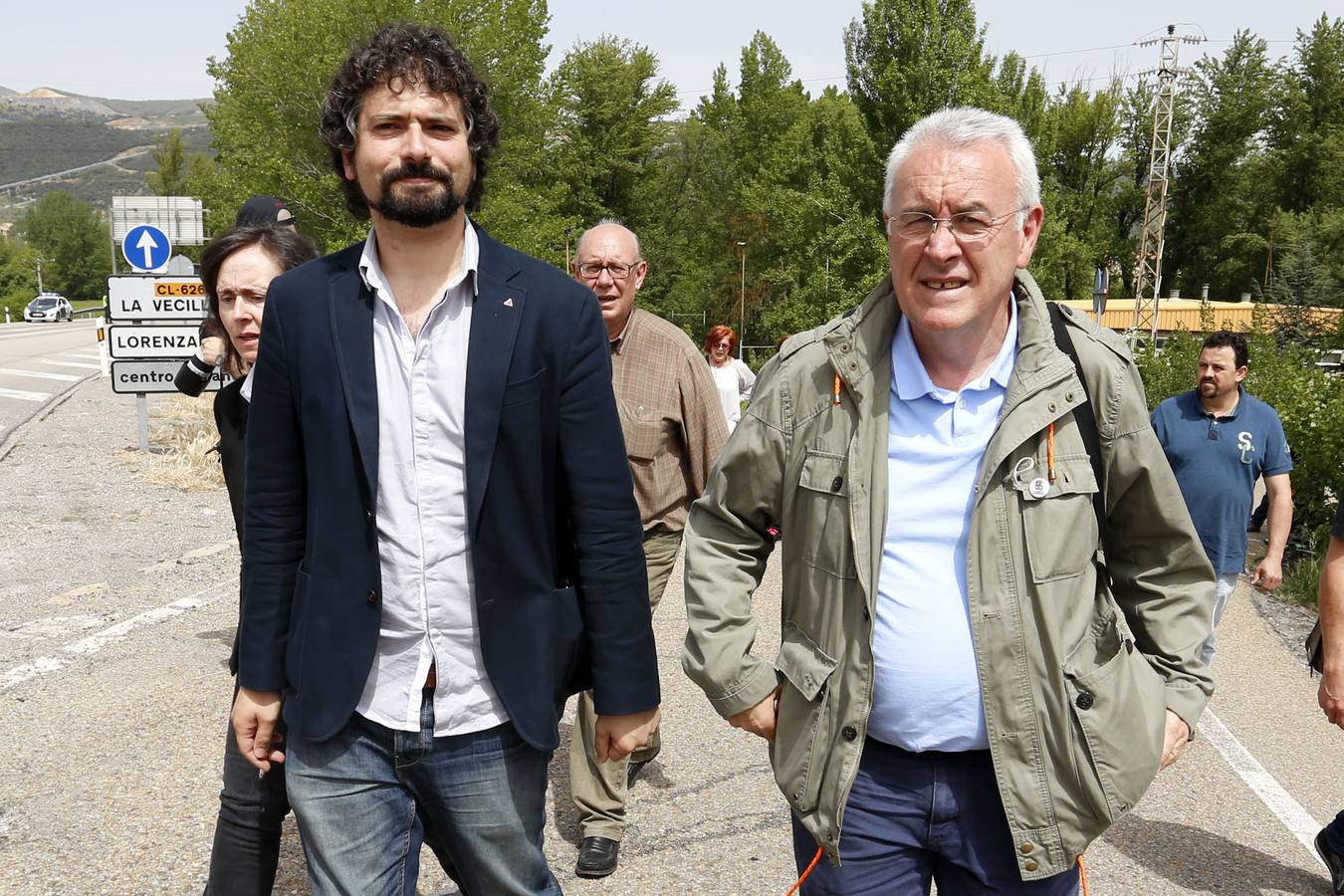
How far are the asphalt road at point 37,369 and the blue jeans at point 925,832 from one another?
15.6m

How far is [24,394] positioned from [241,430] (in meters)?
21.5

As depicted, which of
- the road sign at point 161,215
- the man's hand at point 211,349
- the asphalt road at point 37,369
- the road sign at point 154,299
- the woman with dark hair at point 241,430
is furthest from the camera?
the asphalt road at point 37,369

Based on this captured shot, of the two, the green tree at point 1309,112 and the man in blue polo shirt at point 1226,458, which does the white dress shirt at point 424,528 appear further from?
the green tree at point 1309,112

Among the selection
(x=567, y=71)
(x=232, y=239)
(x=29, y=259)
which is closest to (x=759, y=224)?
(x=567, y=71)

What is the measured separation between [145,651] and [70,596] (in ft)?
5.23

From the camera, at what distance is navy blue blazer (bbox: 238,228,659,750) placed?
2.36 meters

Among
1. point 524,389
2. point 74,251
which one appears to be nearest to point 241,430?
point 524,389

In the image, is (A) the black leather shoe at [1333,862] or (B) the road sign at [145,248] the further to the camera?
(B) the road sign at [145,248]

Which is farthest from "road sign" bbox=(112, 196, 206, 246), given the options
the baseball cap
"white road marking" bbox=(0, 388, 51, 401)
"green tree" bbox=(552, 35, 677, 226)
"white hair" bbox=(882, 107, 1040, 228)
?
"green tree" bbox=(552, 35, 677, 226)

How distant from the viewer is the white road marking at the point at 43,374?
25.0m

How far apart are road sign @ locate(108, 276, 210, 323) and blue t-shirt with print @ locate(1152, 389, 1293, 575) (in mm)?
10314

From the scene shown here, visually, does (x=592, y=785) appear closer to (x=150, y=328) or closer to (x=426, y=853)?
(x=426, y=853)

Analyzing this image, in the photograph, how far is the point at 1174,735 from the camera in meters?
2.42

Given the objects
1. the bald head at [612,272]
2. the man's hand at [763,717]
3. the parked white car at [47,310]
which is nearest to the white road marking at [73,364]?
the bald head at [612,272]
